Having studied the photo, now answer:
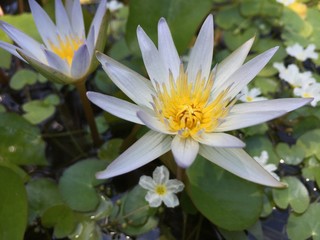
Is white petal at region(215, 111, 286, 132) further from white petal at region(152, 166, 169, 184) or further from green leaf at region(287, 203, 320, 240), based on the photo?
green leaf at region(287, 203, 320, 240)

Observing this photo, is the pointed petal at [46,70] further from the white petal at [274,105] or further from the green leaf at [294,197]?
the green leaf at [294,197]

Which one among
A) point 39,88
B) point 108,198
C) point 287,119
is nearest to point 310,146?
point 287,119

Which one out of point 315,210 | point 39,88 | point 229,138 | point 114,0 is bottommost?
point 315,210

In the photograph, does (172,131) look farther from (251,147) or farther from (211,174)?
(251,147)

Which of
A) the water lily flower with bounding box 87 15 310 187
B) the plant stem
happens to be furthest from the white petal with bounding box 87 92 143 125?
the plant stem

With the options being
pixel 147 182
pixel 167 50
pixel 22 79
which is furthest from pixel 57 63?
pixel 22 79

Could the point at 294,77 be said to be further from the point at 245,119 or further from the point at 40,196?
the point at 40,196

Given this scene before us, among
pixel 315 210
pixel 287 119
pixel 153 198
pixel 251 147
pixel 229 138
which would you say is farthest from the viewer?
pixel 287 119
